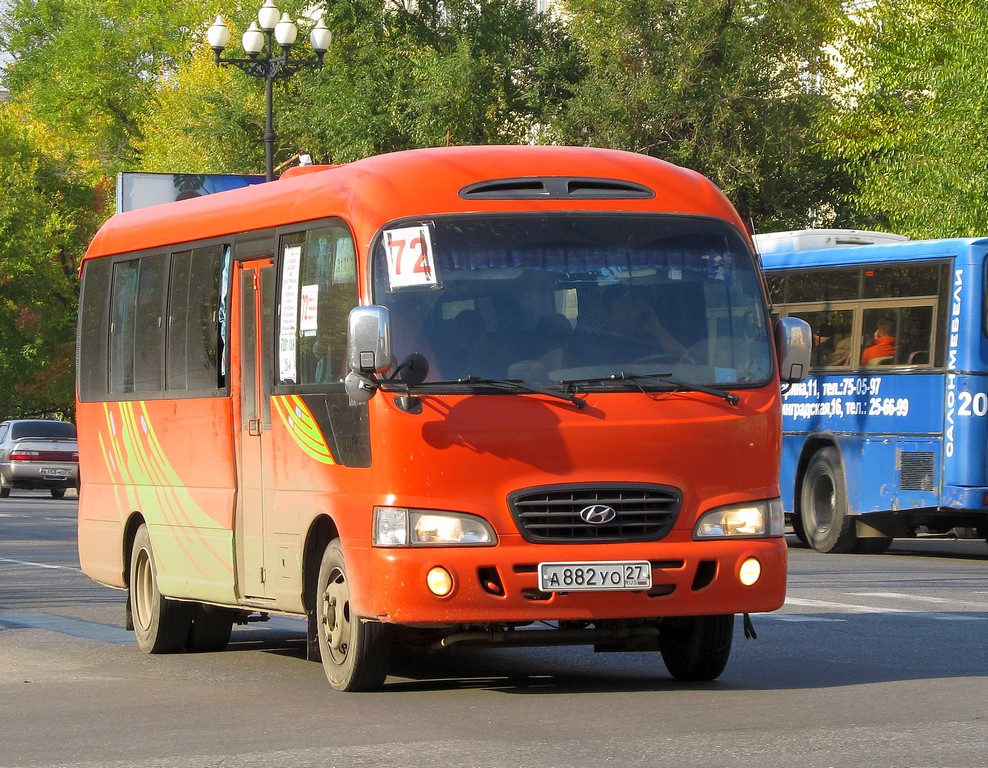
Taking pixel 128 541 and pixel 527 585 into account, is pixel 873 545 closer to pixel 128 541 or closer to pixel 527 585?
pixel 128 541

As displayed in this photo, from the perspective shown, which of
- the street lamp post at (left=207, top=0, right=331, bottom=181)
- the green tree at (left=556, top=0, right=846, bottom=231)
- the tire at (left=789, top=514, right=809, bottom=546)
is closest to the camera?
the tire at (left=789, top=514, right=809, bottom=546)

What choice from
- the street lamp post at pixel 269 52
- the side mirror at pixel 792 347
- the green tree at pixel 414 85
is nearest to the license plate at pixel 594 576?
the side mirror at pixel 792 347

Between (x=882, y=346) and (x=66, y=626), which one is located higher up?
(x=882, y=346)

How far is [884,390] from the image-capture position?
2216 centimetres

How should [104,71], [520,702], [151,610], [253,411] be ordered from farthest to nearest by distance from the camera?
[104,71]
[151,610]
[253,411]
[520,702]

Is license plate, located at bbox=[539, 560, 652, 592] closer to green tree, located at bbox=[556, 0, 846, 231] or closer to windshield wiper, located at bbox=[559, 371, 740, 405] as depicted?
windshield wiper, located at bbox=[559, 371, 740, 405]

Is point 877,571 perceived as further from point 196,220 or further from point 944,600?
point 196,220

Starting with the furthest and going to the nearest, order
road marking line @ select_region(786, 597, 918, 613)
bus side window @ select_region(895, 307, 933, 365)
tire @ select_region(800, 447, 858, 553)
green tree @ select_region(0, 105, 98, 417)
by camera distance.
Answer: green tree @ select_region(0, 105, 98, 417), tire @ select_region(800, 447, 858, 553), bus side window @ select_region(895, 307, 933, 365), road marking line @ select_region(786, 597, 918, 613)

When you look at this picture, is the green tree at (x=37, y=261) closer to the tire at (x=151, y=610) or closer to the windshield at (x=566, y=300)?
the tire at (x=151, y=610)

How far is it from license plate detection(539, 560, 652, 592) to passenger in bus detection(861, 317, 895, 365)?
13.2m

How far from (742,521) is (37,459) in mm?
37472

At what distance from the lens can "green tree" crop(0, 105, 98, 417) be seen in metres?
66.2

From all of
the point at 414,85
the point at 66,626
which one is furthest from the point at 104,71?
the point at 66,626

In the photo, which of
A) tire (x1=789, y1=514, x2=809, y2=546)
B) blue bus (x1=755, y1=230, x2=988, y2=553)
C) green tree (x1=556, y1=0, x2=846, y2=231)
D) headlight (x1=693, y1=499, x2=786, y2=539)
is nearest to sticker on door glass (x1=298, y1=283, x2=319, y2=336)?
headlight (x1=693, y1=499, x2=786, y2=539)
